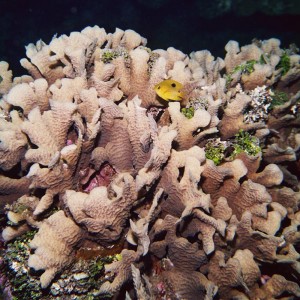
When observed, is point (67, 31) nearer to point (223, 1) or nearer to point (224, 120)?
point (223, 1)

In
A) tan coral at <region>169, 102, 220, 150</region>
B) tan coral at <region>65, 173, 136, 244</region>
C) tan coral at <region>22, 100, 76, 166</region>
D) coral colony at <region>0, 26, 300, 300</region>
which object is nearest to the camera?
tan coral at <region>65, 173, 136, 244</region>

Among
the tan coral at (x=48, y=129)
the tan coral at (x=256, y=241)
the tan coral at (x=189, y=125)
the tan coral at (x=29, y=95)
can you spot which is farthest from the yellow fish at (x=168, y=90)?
the tan coral at (x=256, y=241)

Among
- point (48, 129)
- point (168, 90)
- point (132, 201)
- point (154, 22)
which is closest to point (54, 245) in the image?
point (132, 201)

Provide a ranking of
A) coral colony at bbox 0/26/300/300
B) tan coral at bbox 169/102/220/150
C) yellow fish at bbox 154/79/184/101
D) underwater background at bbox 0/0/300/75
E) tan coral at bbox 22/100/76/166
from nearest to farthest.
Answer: coral colony at bbox 0/26/300/300 → tan coral at bbox 22/100/76/166 → tan coral at bbox 169/102/220/150 → yellow fish at bbox 154/79/184/101 → underwater background at bbox 0/0/300/75

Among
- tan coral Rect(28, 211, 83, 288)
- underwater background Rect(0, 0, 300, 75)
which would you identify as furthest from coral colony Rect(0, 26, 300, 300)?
underwater background Rect(0, 0, 300, 75)

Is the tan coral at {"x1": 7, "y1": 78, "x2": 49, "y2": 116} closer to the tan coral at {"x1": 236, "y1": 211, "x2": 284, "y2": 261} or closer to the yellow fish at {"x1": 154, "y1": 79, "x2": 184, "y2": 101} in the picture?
the yellow fish at {"x1": 154, "y1": 79, "x2": 184, "y2": 101}
